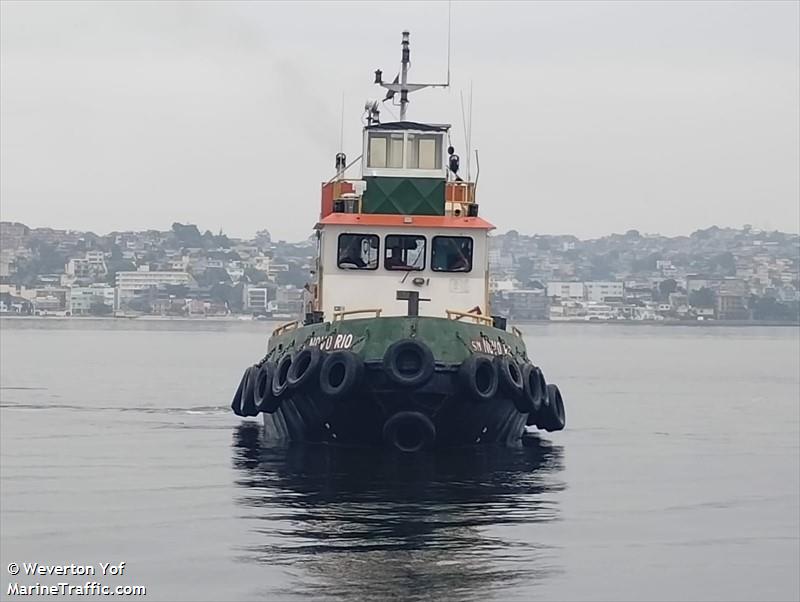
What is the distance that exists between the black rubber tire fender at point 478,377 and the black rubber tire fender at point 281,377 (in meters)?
3.00

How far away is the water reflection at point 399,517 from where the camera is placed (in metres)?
18.9

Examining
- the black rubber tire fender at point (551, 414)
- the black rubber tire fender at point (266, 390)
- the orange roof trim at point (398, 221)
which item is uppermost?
the orange roof trim at point (398, 221)

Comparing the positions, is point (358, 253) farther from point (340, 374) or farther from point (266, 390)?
point (340, 374)

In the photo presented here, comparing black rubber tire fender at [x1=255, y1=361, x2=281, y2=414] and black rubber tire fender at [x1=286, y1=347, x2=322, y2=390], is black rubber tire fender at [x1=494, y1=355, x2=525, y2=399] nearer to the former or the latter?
black rubber tire fender at [x1=286, y1=347, x2=322, y2=390]

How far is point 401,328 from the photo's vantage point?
2692 cm

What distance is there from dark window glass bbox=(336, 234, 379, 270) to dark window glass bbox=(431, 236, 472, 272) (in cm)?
97

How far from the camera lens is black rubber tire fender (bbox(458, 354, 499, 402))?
26.9 metres

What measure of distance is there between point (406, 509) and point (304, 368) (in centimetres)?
498

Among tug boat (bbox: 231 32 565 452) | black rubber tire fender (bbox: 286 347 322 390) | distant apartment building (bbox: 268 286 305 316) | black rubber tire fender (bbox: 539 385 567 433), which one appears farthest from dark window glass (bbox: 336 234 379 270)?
distant apartment building (bbox: 268 286 305 316)

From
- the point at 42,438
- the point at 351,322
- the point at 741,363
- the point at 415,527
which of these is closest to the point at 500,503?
the point at 415,527

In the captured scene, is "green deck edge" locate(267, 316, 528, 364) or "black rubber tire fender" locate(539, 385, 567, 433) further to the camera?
"black rubber tire fender" locate(539, 385, 567, 433)

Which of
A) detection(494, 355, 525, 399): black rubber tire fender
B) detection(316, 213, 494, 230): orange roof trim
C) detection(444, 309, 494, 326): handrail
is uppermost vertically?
detection(316, 213, 494, 230): orange roof trim

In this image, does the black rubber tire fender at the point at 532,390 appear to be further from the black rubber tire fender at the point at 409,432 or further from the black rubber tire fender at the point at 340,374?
the black rubber tire fender at the point at 340,374

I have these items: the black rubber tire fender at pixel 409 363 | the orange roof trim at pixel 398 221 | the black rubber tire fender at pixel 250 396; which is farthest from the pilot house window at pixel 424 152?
the black rubber tire fender at pixel 250 396
